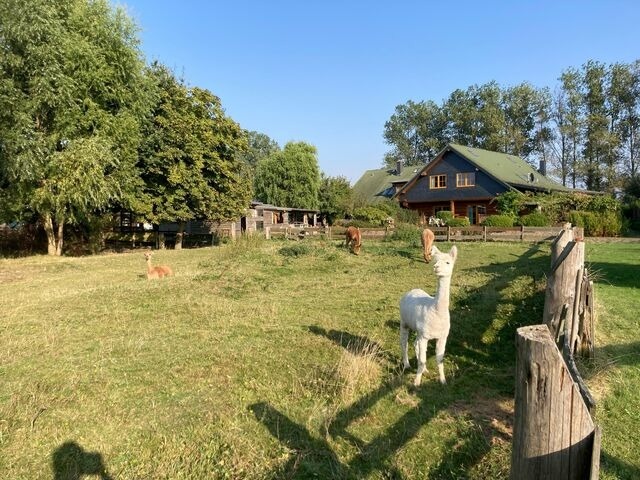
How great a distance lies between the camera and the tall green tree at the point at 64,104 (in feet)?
59.3

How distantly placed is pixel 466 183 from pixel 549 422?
42.0m

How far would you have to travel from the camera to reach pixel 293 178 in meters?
56.4

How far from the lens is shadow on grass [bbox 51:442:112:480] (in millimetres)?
3768

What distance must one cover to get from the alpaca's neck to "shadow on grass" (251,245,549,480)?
950mm

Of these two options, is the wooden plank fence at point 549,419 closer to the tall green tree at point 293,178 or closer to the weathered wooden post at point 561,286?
the weathered wooden post at point 561,286

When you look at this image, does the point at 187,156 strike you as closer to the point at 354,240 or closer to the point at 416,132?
the point at 354,240

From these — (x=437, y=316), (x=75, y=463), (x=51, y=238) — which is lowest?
(x=75, y=463)

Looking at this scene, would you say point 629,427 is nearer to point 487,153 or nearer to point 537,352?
point 537,352

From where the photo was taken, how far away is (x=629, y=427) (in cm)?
423

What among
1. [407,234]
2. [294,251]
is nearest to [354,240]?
[294,251]

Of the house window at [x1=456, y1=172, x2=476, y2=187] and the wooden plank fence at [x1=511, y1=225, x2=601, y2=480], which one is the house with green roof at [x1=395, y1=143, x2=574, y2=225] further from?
the wooden plank fence at [x1=511, y1=225, x2=601, y2=480]

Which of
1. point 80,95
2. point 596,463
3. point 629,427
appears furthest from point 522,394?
point 80,95

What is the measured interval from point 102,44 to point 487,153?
3626 centimetres

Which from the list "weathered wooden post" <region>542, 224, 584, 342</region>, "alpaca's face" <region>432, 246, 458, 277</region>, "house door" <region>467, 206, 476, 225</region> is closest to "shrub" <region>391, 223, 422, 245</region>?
"house door" <region>467, 206, 476, 225</region>
